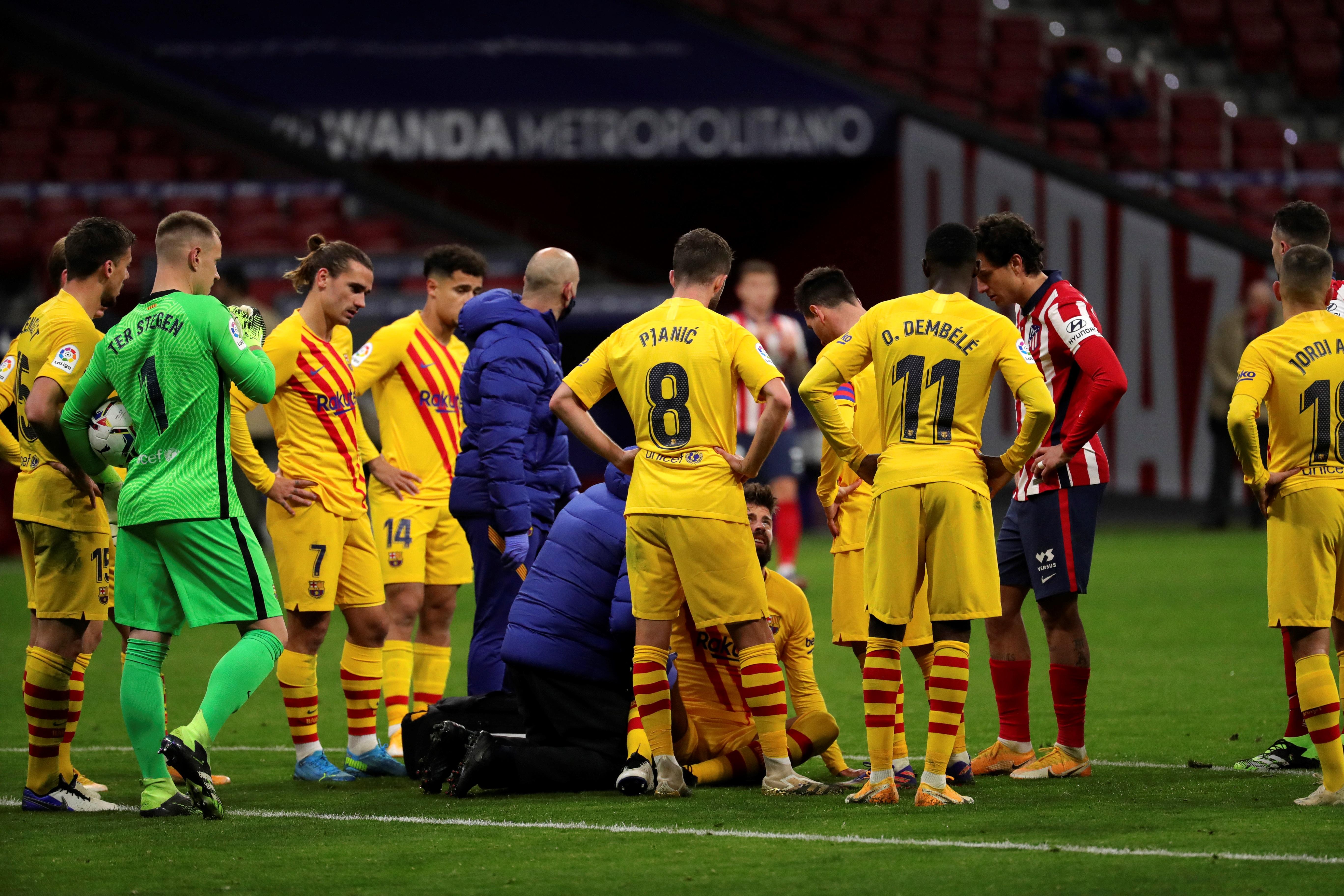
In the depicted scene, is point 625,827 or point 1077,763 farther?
point 1077,763

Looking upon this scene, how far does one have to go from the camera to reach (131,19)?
2177 cm

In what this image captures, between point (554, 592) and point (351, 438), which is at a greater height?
point (351, 438)

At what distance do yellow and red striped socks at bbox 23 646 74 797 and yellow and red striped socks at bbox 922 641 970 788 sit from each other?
325 centimetres

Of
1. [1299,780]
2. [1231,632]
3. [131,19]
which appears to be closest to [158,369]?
[1299,780]

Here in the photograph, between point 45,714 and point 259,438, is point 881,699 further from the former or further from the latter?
point 259,438

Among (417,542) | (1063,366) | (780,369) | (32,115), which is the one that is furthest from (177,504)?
(32,115)

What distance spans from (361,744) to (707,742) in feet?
5.06

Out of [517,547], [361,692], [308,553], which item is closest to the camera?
[308,553]

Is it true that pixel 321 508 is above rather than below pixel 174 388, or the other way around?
below

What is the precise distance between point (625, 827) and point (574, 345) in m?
12.0

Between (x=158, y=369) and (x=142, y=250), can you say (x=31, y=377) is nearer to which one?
(x=158, y=369)

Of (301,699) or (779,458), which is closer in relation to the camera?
(301,699)

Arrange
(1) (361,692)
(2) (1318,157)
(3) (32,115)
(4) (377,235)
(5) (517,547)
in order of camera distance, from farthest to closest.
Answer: (2) (1318,157) < (3) (32,115) < (4) (377,235) < (1) (361,692) < (5) (517,547)

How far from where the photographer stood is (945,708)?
230 inches
